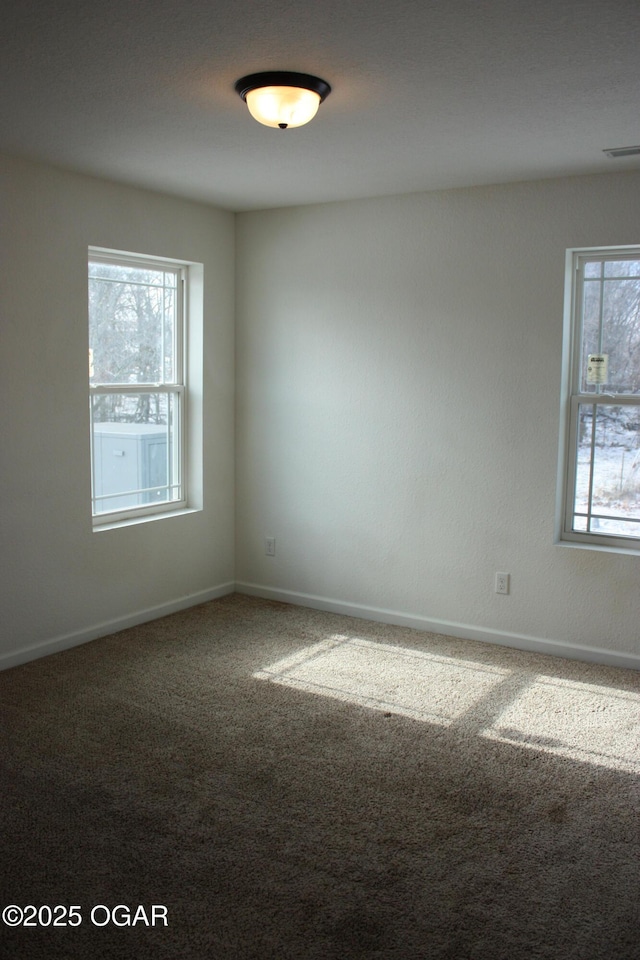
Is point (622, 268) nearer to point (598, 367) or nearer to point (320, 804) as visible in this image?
point (598, 367)

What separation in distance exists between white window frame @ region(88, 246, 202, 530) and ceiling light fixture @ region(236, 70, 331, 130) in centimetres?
204

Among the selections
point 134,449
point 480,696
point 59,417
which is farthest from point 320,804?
point 134,449

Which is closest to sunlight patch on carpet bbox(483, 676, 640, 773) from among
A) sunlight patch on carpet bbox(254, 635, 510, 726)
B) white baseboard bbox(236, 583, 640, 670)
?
sunlight patch on carpet bbox(254, 635, 510, 726)

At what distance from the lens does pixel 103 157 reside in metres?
3.89

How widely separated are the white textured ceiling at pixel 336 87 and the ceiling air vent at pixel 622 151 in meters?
0.06

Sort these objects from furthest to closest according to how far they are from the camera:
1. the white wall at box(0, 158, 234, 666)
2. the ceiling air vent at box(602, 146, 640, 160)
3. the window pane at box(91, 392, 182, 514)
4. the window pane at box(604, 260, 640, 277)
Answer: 1. the window pane at box(91, 392, 182, 514)
2. the window pane at box(604, 260, 640, 277)
3. the white wall at box(0, 158, 234, 666)
4. the ceiling air vent at box(602, 146, 640, 160)

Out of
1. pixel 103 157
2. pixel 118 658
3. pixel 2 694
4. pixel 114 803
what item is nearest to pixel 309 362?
pixel 103 157

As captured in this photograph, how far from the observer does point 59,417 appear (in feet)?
14.0

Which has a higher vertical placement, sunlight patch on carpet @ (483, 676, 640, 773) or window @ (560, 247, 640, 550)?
window @ (560, 247, 640, 550)

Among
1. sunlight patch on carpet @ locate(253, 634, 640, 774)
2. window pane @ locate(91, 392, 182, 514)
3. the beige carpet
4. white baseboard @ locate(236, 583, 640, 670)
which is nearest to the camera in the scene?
the beige carpet

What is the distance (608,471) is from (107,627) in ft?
9.36

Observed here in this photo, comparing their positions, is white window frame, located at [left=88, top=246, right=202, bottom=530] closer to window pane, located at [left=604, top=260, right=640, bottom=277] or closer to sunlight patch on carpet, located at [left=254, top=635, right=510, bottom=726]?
sunlight patch on carpet, located at [left=254, top=635, right=510, bottom=726]

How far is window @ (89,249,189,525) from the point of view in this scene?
4590 mm

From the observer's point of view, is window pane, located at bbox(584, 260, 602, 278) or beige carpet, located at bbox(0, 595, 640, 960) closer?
beige carpet, located at bbox(0, 595, 640, 960)
